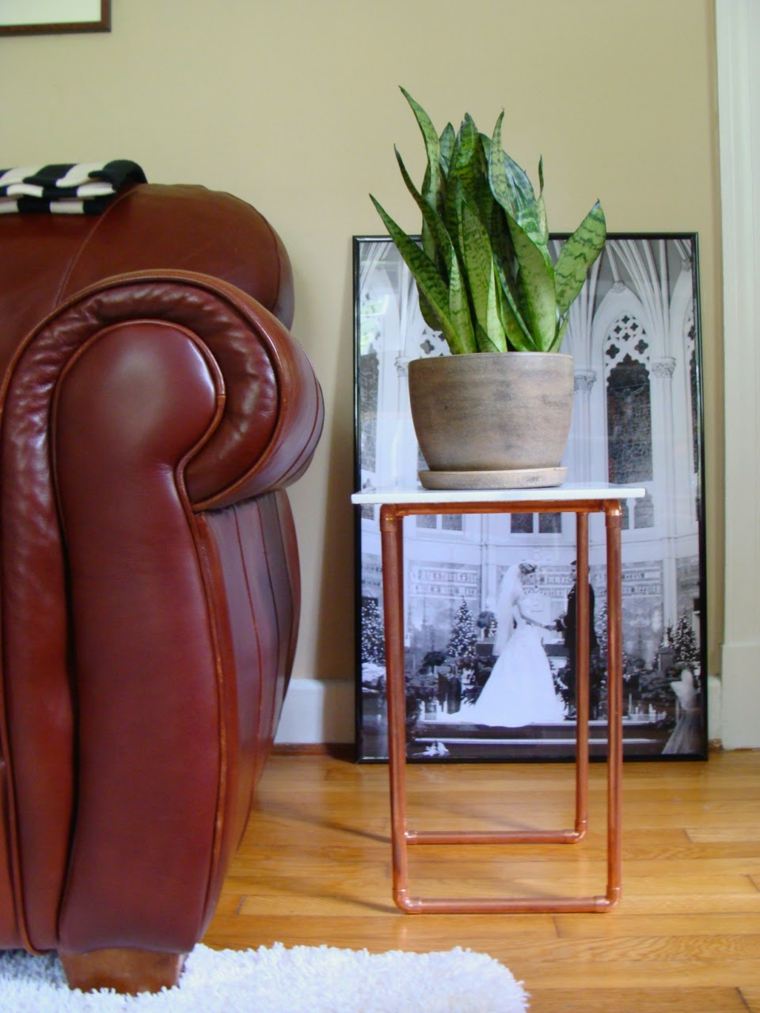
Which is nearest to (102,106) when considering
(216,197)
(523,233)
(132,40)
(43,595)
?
(132,40)

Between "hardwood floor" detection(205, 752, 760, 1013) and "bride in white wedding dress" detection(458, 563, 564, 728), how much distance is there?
0.28ft

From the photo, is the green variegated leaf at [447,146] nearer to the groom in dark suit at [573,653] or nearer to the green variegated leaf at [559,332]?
the green variegated leaf at [559,332]

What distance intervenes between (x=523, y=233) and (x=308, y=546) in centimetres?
79

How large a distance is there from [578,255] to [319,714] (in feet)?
3.07

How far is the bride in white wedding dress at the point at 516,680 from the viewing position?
163cm

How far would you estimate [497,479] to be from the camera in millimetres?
1099

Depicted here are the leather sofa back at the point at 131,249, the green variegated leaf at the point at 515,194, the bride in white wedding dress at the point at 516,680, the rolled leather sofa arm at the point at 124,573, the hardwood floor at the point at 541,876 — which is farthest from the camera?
the bride in white wedding dress at the point at 516,680

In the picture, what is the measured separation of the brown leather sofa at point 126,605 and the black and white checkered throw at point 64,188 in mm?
669

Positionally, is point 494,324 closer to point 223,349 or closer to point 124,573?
point 223,349

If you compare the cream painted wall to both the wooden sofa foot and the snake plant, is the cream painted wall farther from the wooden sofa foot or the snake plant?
the wooden sofa foot

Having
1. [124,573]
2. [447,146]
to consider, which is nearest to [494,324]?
[447,146]

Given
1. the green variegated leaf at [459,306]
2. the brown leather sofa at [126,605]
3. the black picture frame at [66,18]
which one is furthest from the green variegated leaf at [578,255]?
the black picture frame at [66,18]

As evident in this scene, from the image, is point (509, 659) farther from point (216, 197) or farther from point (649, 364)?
point (216, 197)

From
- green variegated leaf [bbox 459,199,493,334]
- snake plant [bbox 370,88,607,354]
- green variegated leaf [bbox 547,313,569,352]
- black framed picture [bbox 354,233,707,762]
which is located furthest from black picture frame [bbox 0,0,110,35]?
green variegated leaf [bbox 547,313,569,352]
